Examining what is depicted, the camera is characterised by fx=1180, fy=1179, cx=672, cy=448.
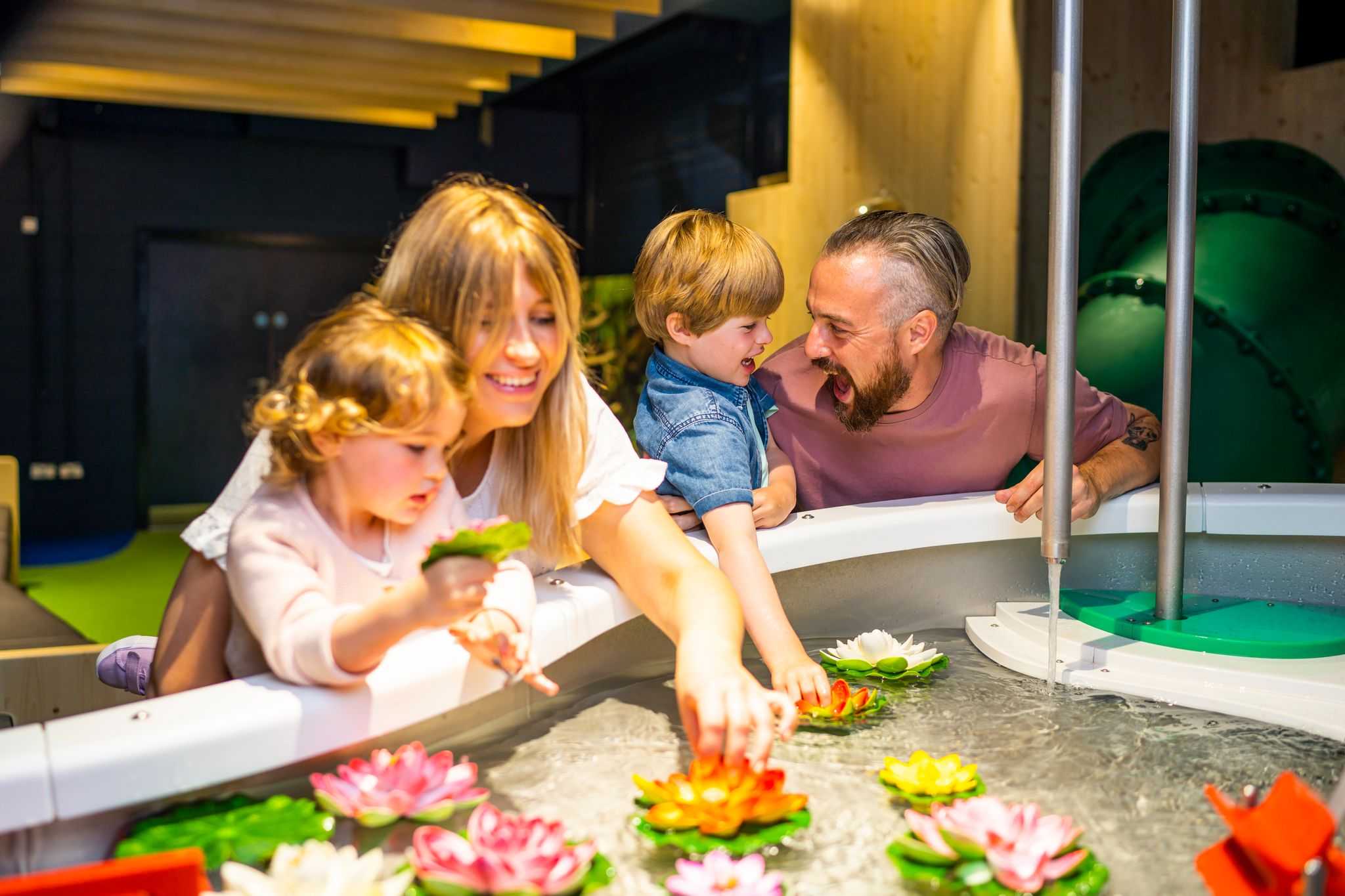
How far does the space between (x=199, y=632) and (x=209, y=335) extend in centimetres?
787

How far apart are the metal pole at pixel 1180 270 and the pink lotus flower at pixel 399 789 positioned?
105cm

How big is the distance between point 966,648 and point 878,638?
244 mm

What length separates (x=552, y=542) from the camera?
5.05 feet

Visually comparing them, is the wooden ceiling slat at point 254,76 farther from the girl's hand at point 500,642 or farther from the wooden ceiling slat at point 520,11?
the girl's hand at point 500,642

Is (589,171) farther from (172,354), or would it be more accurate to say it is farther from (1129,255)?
(1129,255)

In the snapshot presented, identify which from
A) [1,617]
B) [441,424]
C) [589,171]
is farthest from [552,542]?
[589,171]

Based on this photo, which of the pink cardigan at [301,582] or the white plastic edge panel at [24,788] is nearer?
the white plastic edge panel at [24,788]

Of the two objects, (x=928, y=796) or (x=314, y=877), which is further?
(x=928, y=796)

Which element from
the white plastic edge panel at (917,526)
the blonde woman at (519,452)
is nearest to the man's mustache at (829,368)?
the white plastic edge panel at (917,526)

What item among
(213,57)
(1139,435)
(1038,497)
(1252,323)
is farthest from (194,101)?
(1038,497)

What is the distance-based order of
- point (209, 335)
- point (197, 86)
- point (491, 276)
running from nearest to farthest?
point (491, 276) → point (197, 86) → point (209, 335)

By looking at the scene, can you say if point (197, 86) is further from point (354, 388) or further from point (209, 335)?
point (354, 388)

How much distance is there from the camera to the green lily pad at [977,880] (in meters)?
0.98

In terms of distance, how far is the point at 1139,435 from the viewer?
2.17 m
